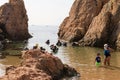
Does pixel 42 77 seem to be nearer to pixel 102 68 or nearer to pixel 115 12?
pixel 102 68

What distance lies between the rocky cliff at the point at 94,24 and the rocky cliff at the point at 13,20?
1118 centimetres

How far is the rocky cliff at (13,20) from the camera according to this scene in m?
71.2

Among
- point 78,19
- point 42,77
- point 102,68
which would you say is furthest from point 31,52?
point 78,19

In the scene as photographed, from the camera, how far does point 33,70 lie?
60.7ft

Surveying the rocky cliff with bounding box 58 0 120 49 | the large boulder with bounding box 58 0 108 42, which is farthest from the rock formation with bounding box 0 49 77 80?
the large boulder with bounding box 58 0 108 42

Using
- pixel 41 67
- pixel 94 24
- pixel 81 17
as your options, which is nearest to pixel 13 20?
pixel 81 17

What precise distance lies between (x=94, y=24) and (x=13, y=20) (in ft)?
77.8

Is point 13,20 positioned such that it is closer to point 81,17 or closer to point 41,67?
point 81,17

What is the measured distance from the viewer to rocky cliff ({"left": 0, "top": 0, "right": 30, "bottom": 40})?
71.2m

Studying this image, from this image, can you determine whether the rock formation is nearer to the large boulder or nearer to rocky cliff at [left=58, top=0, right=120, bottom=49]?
rocky cliff at [left=58, top=0, right=120, bottom=49]

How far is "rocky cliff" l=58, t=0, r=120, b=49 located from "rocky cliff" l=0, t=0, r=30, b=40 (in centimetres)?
1118

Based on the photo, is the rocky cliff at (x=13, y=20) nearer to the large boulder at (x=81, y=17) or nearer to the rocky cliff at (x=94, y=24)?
the rocky cliff at (x=94, y=24)

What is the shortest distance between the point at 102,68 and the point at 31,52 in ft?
26.4

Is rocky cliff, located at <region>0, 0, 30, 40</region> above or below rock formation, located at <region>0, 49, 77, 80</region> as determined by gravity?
above
